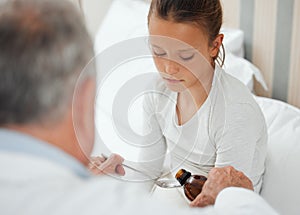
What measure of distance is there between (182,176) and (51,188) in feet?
2.23

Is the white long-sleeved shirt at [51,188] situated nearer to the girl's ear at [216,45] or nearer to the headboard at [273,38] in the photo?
the girl's ear at [216,45]

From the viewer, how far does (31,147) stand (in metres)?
0.63

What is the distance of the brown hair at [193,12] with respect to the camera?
1163 mm

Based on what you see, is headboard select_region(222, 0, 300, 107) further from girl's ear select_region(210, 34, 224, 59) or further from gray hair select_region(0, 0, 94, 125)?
gray hair select_region(0, 0, 94, 125)

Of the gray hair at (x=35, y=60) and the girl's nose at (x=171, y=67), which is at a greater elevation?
the gray hair at (x=35, y=60)

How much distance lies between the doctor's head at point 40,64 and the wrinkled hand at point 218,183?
1.35 ft

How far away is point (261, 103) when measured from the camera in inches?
64.8

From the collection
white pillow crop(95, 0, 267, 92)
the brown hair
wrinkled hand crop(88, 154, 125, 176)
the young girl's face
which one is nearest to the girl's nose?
the young girl's face

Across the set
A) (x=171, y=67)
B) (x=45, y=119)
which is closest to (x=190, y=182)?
(x=171, y=67)

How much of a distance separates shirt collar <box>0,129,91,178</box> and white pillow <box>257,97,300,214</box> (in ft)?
2.74

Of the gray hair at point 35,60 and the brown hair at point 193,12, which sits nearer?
the gray hair at point 35,60

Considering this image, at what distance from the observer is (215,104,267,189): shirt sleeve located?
3.92ft

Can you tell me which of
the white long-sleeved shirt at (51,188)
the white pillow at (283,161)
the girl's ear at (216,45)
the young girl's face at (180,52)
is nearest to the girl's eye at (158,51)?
the young girl's face at (180,52)

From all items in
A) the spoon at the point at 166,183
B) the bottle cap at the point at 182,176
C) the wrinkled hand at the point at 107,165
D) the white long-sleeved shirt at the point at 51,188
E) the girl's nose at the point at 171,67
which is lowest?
the spoon at the point at 166,183
